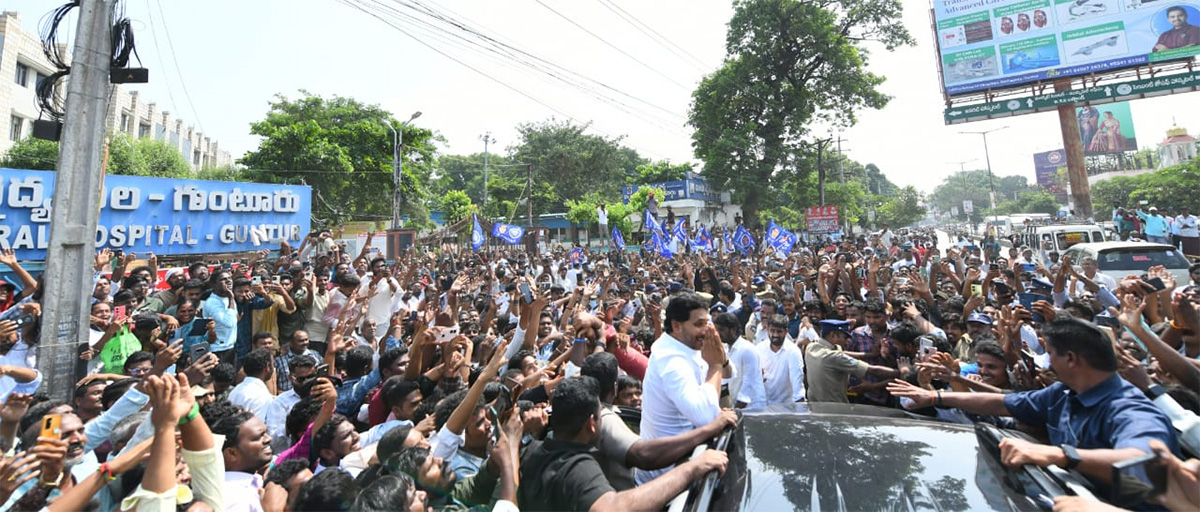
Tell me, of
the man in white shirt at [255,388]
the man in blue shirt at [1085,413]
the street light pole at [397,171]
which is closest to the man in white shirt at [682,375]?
the man in blue shirt at [1085,413]

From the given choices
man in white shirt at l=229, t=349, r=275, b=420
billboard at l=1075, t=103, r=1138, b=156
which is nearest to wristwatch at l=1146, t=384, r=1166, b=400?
man in white shirt at l=229, t=349, r=275, b=420

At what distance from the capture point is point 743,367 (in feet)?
14.4

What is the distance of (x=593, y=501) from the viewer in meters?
2.04

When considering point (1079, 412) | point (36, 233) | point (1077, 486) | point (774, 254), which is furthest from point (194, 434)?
point (774, 254)

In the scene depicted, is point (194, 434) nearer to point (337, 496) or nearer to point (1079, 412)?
point (337, 496)

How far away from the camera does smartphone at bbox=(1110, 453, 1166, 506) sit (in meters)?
1.88

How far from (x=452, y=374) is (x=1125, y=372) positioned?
3.94 metres

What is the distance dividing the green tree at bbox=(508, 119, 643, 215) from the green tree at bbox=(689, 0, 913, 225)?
1567 cm

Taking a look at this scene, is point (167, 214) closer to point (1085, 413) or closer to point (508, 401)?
point (508, 401)

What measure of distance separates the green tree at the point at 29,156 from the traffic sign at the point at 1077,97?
1661 inches

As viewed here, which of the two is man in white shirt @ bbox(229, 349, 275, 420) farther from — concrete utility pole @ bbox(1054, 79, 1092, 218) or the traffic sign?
concrete utility pole @ bbox(1054, 79, 1092, 218)

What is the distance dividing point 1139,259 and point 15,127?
4490 centimetres

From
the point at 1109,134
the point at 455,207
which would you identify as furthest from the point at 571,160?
the point at 1109,134

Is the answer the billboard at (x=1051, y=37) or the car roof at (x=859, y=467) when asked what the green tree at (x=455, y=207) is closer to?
the billboard at (x=1051, y=37)
